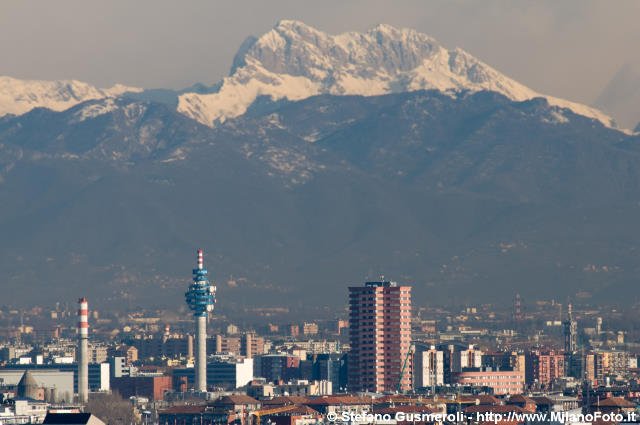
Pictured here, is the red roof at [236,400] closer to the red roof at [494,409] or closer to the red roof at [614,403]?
the red roof at [494,409]

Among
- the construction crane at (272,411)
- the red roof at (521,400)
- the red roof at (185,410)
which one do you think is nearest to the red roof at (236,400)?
the red roof at (185,410)

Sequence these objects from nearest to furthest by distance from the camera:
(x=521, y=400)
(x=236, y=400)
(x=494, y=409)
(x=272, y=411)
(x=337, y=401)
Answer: (x=494, y=409), (x=272, y=411), (x=521, y=400), (x=337, y=401), (x=236, y=400)

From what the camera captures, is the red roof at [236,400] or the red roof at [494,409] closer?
the red roof at [494,409]

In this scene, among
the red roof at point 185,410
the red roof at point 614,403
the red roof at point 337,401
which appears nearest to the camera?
the red roof at point 614,403

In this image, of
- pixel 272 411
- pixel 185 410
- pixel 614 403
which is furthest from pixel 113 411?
pixel 614 403

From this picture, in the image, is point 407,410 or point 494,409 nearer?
point 494,409

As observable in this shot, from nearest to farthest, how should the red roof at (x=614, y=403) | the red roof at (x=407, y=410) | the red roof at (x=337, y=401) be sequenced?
the red roof at (x=407, y=410)
the red roof at (x=614, y=403)
the red roof at (x=337, y=401)

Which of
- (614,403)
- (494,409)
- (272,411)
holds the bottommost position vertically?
(272,411)

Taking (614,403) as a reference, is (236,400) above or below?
above

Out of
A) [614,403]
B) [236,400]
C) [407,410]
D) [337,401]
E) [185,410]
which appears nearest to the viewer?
[407,410]

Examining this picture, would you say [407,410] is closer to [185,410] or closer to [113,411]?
[185,410]

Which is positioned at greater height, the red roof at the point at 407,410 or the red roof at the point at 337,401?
the red roof at the point at 337,401
